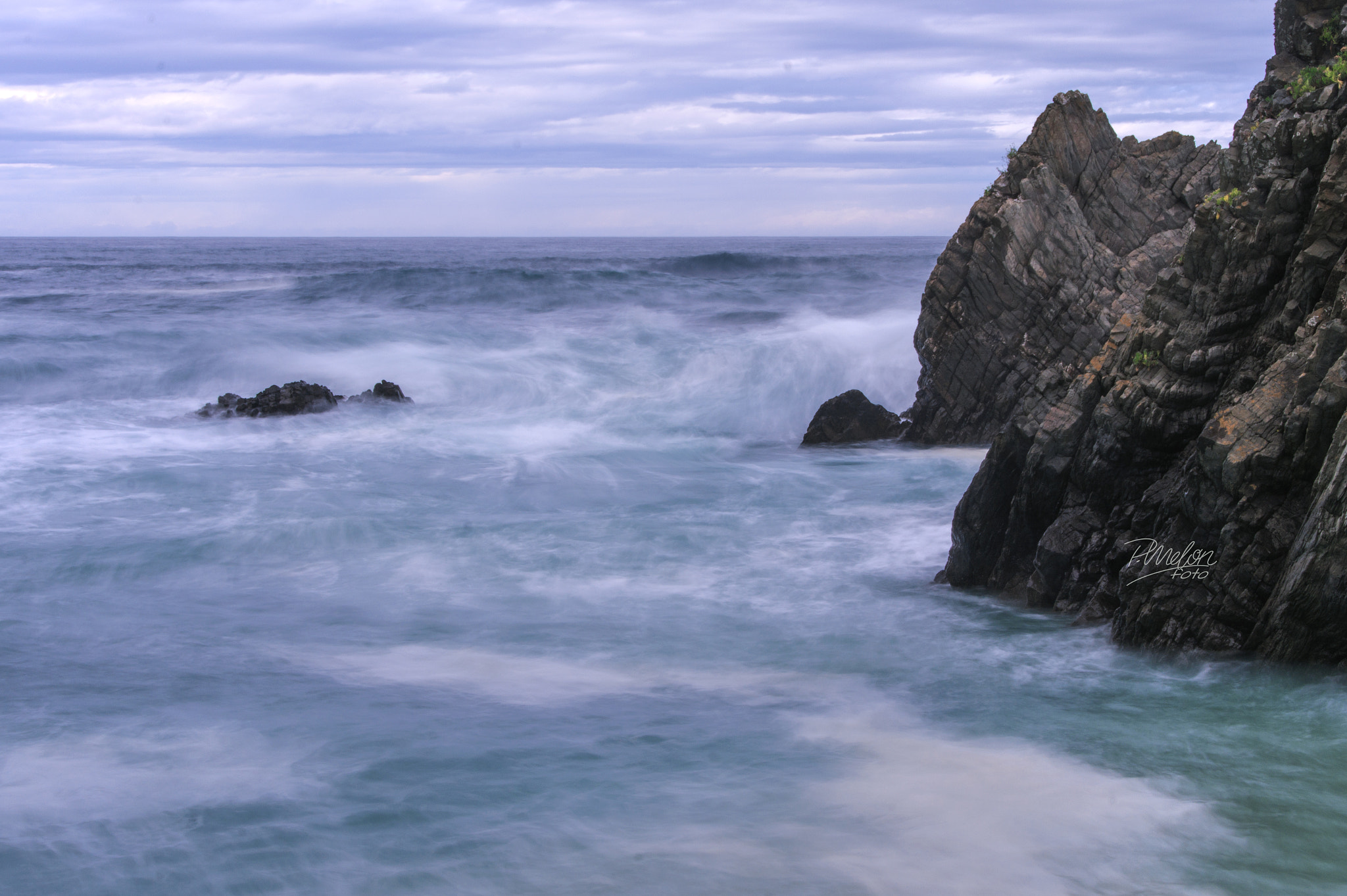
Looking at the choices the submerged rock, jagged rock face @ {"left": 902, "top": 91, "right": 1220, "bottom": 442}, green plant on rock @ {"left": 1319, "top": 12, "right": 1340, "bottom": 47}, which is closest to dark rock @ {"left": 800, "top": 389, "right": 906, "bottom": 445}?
jagged rock face @ {"left": 902, "top": 91, "right": 1220, "bottom": 442}

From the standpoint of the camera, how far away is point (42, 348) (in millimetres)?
28266

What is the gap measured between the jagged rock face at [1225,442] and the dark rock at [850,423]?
348 inches

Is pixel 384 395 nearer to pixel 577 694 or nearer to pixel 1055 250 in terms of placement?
pixel 1055 250

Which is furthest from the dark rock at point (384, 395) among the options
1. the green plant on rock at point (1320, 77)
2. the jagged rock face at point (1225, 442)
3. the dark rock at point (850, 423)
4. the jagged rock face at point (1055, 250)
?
the green plant on rock at point (1320, 77)

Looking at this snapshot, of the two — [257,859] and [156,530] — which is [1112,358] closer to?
[257,859]

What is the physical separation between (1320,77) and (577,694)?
8302 millimetres

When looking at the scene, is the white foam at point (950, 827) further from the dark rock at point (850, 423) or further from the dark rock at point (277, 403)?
the dark rock at point (277, 403)

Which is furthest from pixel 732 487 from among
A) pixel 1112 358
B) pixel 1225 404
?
pixel 1225 404

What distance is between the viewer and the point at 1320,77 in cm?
895

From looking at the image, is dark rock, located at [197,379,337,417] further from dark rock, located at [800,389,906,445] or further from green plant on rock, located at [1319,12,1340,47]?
green plant on rock, located at [1319,12,1340,47]

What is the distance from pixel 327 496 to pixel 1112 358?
1130 centimetres

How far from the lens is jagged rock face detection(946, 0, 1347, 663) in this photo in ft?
26.6

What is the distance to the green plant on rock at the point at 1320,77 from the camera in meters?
8.72

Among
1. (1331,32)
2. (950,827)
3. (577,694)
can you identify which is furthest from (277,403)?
(1331,32)
